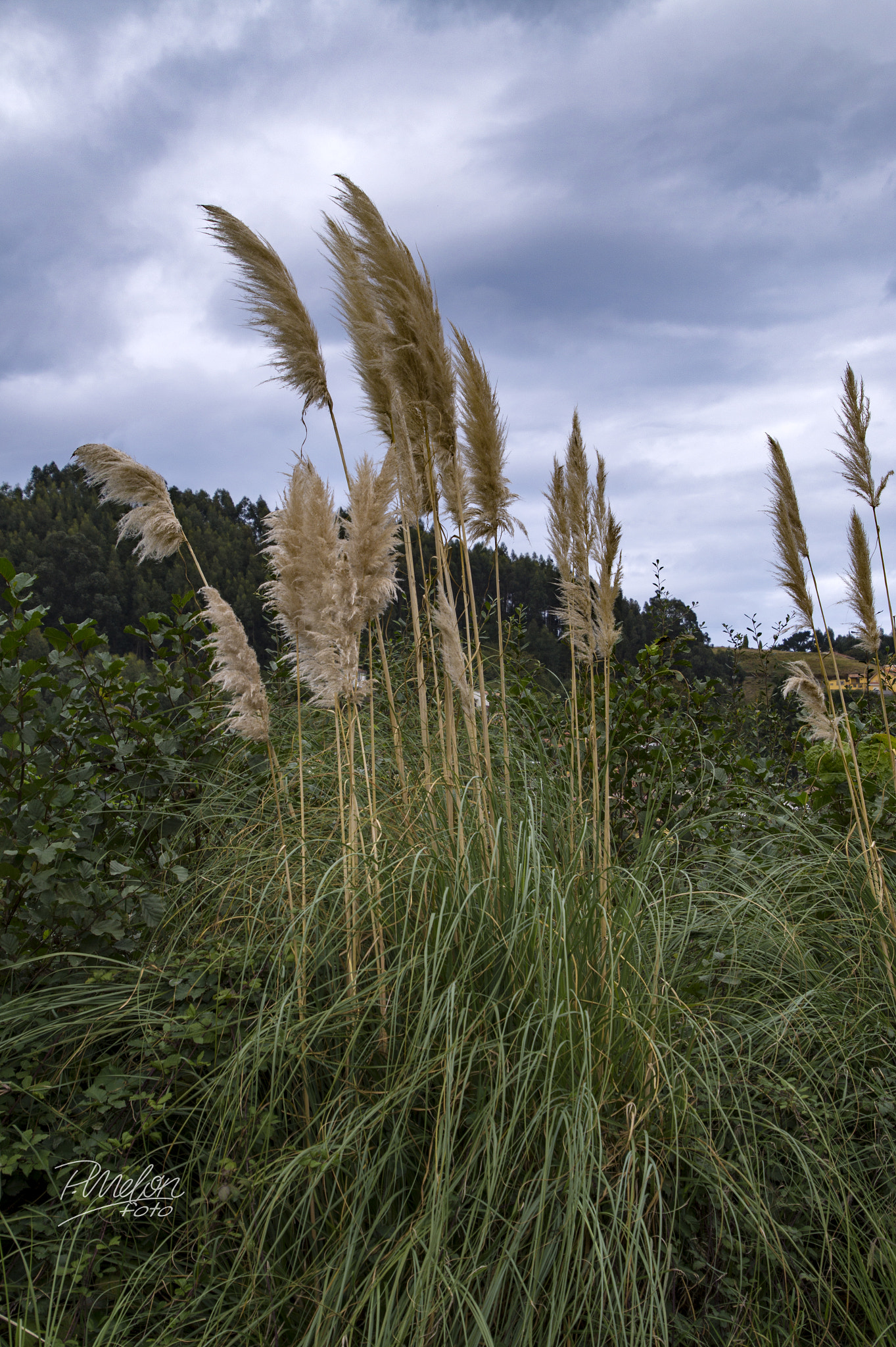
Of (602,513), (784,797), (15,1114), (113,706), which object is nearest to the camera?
(15,1114)

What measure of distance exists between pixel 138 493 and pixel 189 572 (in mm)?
1550

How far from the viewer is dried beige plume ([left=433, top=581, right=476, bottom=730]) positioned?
2.74 m

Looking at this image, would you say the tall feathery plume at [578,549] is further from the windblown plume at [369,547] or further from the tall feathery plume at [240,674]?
the tall feathery plume at [240,674]

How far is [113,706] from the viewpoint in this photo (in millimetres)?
3820

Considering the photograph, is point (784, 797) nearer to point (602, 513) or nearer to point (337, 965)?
point (602, 513)

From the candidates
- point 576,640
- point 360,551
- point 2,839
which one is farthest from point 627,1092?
point 2,839

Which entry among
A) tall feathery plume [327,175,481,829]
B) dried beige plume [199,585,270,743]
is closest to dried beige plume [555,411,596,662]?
tall feathery plume [327,175,481,829]

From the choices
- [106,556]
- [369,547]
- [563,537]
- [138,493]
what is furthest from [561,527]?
[106,556]

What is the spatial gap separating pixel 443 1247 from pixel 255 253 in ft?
10.2

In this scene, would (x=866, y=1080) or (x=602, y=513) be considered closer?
(x=866, y=1080)

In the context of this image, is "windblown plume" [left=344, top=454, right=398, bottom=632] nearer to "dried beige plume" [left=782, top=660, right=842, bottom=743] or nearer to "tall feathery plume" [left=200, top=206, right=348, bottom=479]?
"tall feathery plume" [left=200, top=206, right=348, bottom=479]

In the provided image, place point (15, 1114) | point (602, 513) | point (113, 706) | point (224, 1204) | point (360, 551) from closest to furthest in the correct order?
1. point (224, 1204)
2. point (15, 1114)
3. point (360, 551)
4. point (602, 513)
5. point (113, 706)

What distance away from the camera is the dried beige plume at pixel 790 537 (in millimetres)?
3396

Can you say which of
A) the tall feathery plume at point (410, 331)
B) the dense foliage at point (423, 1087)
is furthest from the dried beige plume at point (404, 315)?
the dense foliage at point (423, 1087)
